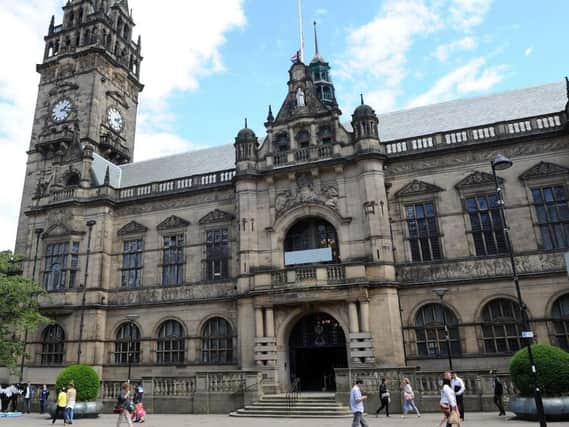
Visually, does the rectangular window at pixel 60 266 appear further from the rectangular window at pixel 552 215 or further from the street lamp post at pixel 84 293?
the rectangular window at pixel 552 215

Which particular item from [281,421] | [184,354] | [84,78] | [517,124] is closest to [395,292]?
[281,421]

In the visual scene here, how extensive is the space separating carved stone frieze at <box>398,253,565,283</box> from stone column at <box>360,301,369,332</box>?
300 centimetres

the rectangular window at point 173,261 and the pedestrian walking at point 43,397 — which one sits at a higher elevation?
the rectangular window at point 173,261

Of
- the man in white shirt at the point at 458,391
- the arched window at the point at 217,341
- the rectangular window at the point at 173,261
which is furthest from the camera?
the rectangular window at the point at 173,261

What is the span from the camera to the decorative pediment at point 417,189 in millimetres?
26375

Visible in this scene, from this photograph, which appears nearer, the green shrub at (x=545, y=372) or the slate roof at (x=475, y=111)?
the green shrub at (x=545, y=372)

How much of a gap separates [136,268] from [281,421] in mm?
17153

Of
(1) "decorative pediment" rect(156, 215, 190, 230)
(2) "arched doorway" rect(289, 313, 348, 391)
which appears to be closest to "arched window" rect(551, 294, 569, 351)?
(2) "arched doorway" rect(289, 313, 348, 391)

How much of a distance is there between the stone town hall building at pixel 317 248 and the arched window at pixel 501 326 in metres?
0.07

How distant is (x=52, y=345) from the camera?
1203 inches

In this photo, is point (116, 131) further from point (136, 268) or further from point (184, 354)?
point (184, 354)

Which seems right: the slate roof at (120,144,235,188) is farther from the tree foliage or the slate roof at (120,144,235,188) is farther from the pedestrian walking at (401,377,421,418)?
the pedestrian walking at (401,377,421,418)

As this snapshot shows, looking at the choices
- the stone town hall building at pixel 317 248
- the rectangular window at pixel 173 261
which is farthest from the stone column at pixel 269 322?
the rectangular window at pixel 173 261

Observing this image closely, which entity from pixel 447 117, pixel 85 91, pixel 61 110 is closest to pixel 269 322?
pixel 447 117
